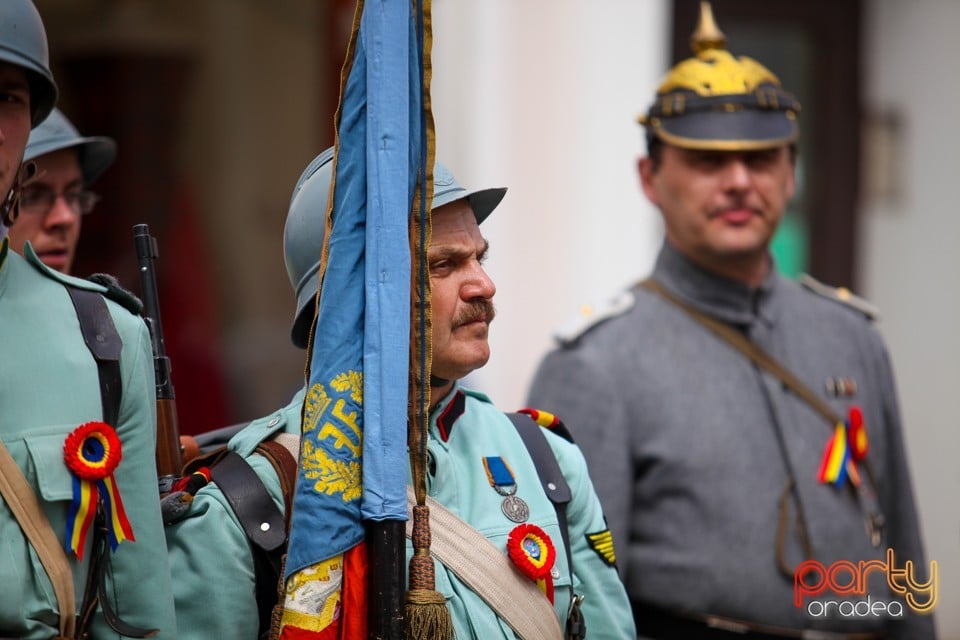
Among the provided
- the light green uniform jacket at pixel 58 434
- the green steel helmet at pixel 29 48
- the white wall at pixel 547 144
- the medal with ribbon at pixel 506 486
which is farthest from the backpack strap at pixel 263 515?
the white wall at pixel 547 144

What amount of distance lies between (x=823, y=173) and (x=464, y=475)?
15.4 feet

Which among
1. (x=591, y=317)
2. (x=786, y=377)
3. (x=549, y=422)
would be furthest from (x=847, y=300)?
(x=549, y=422)

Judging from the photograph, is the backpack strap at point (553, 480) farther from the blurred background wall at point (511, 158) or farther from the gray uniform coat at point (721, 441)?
the blurred background wall at point (511, 158)

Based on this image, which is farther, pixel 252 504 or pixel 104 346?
pixel 252 504

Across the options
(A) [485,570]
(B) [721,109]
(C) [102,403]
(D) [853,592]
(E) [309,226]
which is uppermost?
(B) [721,109]

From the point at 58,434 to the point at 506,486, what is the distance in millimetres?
840

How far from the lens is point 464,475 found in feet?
8.89

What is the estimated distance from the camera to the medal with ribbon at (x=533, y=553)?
2.58 m

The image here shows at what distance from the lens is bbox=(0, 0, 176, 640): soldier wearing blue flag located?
7.35 feet

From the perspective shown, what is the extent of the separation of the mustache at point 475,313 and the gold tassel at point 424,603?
42 cm

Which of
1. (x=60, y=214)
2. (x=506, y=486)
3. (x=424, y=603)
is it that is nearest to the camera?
(x=424, y=603)

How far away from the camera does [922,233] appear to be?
6.73 m

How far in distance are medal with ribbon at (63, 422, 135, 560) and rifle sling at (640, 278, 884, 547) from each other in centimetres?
210

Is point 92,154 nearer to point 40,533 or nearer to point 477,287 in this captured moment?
point 477,287
